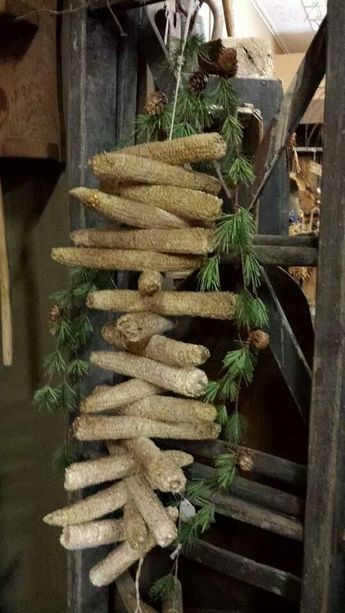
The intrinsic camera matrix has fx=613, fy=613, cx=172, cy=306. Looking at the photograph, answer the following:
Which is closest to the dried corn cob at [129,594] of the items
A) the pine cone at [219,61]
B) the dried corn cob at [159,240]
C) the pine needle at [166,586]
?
the pine needle at [166,586]

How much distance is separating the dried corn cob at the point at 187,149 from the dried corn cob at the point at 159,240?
0.08m

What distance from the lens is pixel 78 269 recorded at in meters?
0.85

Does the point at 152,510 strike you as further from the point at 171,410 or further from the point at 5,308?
the point at 5,308

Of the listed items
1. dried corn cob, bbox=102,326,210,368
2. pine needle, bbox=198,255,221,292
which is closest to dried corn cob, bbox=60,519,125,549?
dried corn cob, bbox=102,326,210,368

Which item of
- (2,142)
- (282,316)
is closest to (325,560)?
(282,316)

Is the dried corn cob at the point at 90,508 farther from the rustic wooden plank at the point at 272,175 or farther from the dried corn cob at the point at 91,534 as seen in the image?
the rustic wooden plank at the point at 272,175

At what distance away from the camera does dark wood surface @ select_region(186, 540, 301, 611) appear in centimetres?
74

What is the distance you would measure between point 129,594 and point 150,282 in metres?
0.47

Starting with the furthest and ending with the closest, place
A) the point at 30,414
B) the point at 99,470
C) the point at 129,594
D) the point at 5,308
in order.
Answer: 1. the point at 30,414
2. the point at 5,308
3. the point at 129,594
4. the point at 99,470

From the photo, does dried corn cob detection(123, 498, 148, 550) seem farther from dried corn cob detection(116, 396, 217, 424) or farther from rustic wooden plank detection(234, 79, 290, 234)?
rustic wooden plank detection(234, 79, 290, 234)

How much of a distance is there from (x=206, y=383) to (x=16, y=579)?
0.75 m

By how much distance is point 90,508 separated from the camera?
76 cm

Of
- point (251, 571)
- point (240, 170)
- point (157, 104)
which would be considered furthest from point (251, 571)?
point (157, 104)

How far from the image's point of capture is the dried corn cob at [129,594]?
0.86 meters
